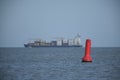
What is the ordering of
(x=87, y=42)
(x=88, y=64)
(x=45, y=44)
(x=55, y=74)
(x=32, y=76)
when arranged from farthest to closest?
1. (x=45, y=44)
2. (x=88, y=64)
3. (x=87, y=42)
4. (x=55, y=74)
5. (x=32, y=76)

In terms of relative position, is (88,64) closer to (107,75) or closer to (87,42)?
(87,42)

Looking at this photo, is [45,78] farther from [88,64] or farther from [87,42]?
[88,64]

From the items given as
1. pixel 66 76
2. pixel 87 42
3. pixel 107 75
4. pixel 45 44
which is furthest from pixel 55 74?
pixel 45 44

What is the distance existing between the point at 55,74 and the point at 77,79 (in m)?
4.09

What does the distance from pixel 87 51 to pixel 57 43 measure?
15215 centimetres

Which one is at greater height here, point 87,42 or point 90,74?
point 87,42

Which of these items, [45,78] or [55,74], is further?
[55,74]

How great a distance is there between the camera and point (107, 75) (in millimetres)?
33719

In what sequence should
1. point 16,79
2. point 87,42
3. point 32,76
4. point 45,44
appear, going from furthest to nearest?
point 45,44, point 87,42, point 32,76, point 16,79

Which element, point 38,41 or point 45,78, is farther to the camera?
point 38,41

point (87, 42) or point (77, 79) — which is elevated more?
point (87, 42)

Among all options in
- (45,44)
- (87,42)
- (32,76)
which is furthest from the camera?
(45,44)

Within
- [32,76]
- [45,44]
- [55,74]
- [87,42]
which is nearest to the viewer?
[32,76]

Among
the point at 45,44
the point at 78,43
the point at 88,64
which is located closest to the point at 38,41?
the point at 45,44
